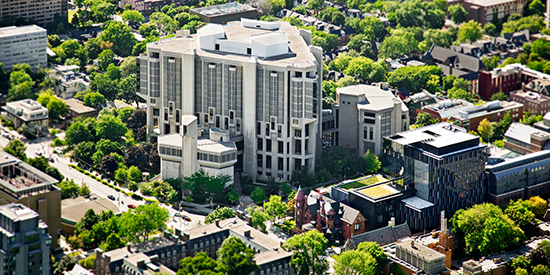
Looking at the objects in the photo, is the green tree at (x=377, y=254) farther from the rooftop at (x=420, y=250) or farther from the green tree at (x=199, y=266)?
the green tree at (x=199, y=266)

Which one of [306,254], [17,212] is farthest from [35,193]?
[306,254]

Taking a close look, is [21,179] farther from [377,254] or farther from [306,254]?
[377,254]

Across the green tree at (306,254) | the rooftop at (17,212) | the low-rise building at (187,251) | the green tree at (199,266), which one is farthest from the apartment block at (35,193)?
the green tree at (306,254)

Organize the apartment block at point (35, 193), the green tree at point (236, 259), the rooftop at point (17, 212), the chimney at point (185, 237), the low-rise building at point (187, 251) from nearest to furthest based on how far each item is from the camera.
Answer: the rooftop at point (17, 212) < the low-rise building at point (187, 251) < the green tree at point (236, 259) < the chimney at point (185, 237) < the apartment block at point (35, 193)

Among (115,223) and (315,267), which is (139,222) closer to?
(115,223)

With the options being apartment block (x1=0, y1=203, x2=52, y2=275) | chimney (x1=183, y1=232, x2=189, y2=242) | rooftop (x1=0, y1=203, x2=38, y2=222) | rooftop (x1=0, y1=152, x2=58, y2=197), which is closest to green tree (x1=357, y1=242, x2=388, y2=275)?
chimney (x1=183, y1=232, x2=189, y2=242)

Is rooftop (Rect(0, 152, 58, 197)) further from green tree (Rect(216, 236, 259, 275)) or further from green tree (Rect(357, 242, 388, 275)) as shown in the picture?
green tree (Rect(357, 242, 388, 275))
